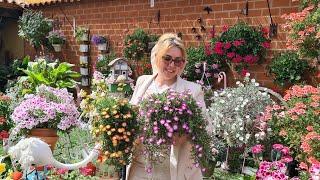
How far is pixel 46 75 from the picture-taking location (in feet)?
25.3

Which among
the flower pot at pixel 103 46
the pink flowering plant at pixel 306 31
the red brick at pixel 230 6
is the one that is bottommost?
the flower pot at pixel 103 46

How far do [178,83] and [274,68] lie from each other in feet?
13.5

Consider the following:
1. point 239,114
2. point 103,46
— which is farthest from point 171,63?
point 103,46

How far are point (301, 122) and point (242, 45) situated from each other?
233cm

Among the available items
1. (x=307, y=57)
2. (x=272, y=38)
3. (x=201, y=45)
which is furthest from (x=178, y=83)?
(x=201, y=45)

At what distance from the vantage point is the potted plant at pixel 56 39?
39.6 ft

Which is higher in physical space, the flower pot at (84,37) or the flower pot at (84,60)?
the flower pot at (84,37)

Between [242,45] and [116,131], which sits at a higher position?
[242,45]

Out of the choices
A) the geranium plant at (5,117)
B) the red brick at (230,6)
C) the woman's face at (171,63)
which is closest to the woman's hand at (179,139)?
the woman's face at (171,63)

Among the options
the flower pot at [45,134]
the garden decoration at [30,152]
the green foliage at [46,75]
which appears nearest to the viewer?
the garden decoration at [30,152]

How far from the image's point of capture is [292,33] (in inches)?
239

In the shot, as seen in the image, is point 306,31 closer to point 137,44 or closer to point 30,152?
point 30,152

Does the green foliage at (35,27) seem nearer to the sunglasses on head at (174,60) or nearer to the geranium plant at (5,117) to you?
the geranium plant at (5,117)

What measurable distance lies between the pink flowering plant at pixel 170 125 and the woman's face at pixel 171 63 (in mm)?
158
